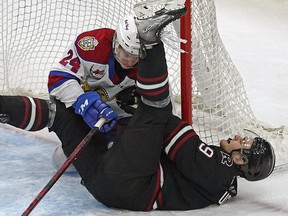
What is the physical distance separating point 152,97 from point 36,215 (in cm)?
48

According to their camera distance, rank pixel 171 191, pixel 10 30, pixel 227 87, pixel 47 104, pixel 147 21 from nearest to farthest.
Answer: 1. pixel 147 21
2. pixel 171 191
3. pixel 47 104
4. pixel 227 87
5. pixel 10 30

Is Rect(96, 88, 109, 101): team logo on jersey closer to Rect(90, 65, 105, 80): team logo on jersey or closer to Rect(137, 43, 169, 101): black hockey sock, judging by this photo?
Rect(90, 65, 105, 80): team logo on jersey

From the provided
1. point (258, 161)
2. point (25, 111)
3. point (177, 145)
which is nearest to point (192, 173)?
point (177, 145)

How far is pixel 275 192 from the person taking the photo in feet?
7.18

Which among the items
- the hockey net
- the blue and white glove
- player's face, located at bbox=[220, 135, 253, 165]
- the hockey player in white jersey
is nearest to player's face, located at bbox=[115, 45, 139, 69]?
the hockey player in white jersey

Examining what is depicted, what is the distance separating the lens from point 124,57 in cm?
205

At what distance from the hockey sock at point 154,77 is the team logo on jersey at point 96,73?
261 mm

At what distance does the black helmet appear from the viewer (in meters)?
2.00

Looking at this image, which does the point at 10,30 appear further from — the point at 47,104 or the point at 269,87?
the point at 269,87

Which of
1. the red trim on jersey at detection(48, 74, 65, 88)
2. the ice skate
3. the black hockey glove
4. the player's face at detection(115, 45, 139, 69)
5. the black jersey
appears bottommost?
the black jersey

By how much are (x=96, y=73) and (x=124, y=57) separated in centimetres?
15

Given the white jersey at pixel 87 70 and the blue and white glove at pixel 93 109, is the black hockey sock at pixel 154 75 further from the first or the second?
the white jersey at pixel 87 70

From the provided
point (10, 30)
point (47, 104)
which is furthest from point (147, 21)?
point (10, 30)

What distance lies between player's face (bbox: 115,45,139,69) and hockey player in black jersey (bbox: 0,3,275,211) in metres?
0.15
